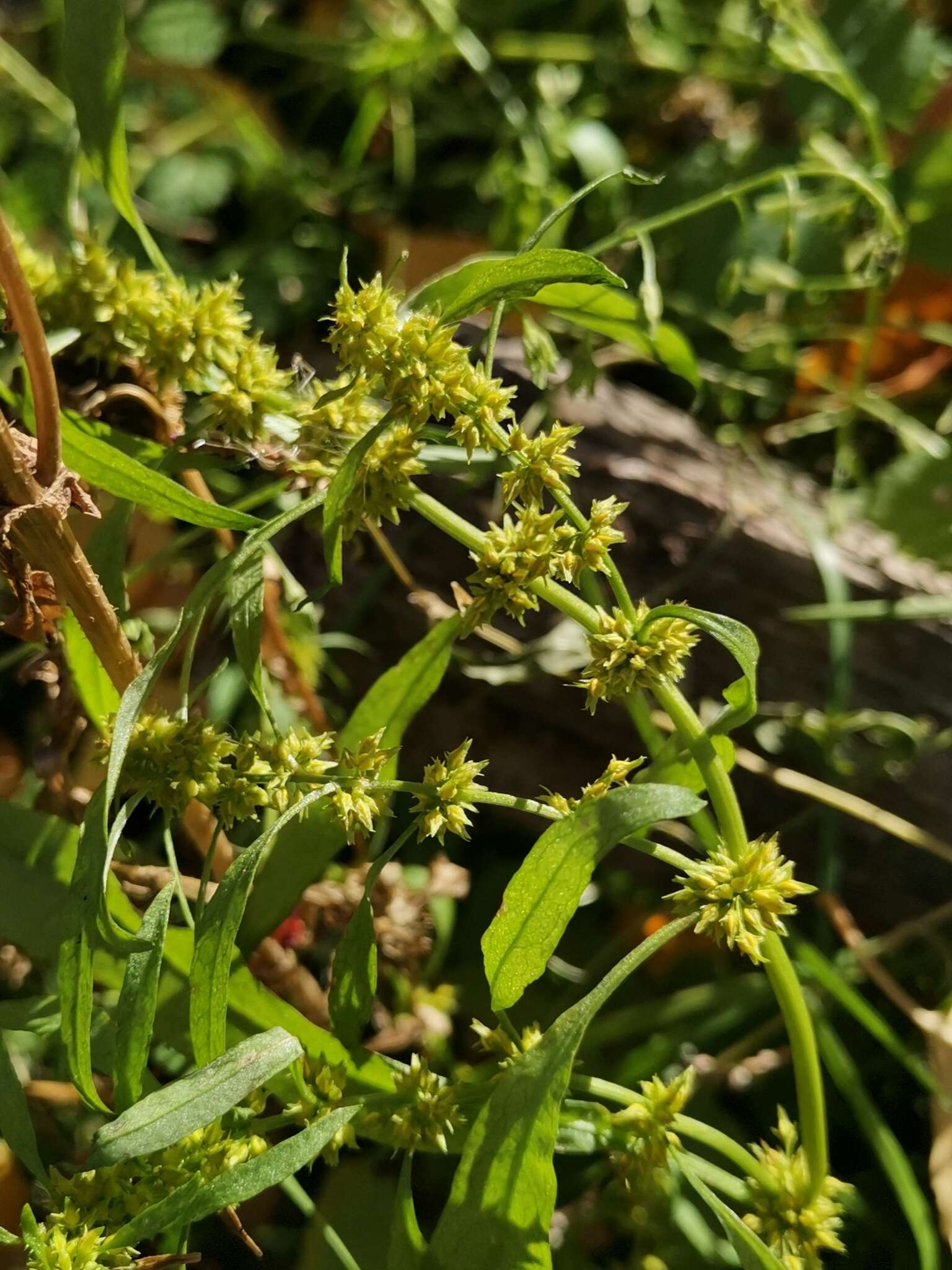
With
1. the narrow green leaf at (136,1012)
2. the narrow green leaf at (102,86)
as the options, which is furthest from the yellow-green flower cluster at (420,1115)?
the narrow green leaf at (102,86)

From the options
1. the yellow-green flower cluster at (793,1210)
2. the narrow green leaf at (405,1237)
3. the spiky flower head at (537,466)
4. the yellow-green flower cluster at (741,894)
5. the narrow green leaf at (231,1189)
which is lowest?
the yellow-green flower cluster at (793,1210)

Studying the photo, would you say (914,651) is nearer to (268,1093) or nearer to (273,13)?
(268,1093)

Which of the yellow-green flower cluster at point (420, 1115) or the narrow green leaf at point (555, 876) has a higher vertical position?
the narrow green leaf at point (555, 876)

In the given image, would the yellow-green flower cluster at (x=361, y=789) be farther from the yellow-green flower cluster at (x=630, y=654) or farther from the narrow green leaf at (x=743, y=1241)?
the narrow green leaf at (x=743, y=1241)

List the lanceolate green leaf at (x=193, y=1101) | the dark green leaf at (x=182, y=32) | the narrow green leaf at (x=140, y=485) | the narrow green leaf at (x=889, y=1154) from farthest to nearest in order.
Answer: the dark green leaf at (x=182, y=32) < the narrow green leaf at (x=889, y=1154) < the narrow green leaf at (x=140, y=485) < the lanceolate green leaf at (x=193, y=1101)

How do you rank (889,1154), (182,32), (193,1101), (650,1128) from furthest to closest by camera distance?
(182,32), (889,1154), (650,1128), (193,1101)

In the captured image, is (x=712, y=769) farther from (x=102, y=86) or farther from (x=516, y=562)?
(x=102, y=86)

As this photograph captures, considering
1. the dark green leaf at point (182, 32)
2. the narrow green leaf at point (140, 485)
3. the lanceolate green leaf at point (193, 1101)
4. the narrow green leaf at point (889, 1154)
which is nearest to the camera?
the lanceolate green leaf at point (193, 1101)

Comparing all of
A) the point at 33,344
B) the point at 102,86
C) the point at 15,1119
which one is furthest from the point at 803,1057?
the point at 102,86
